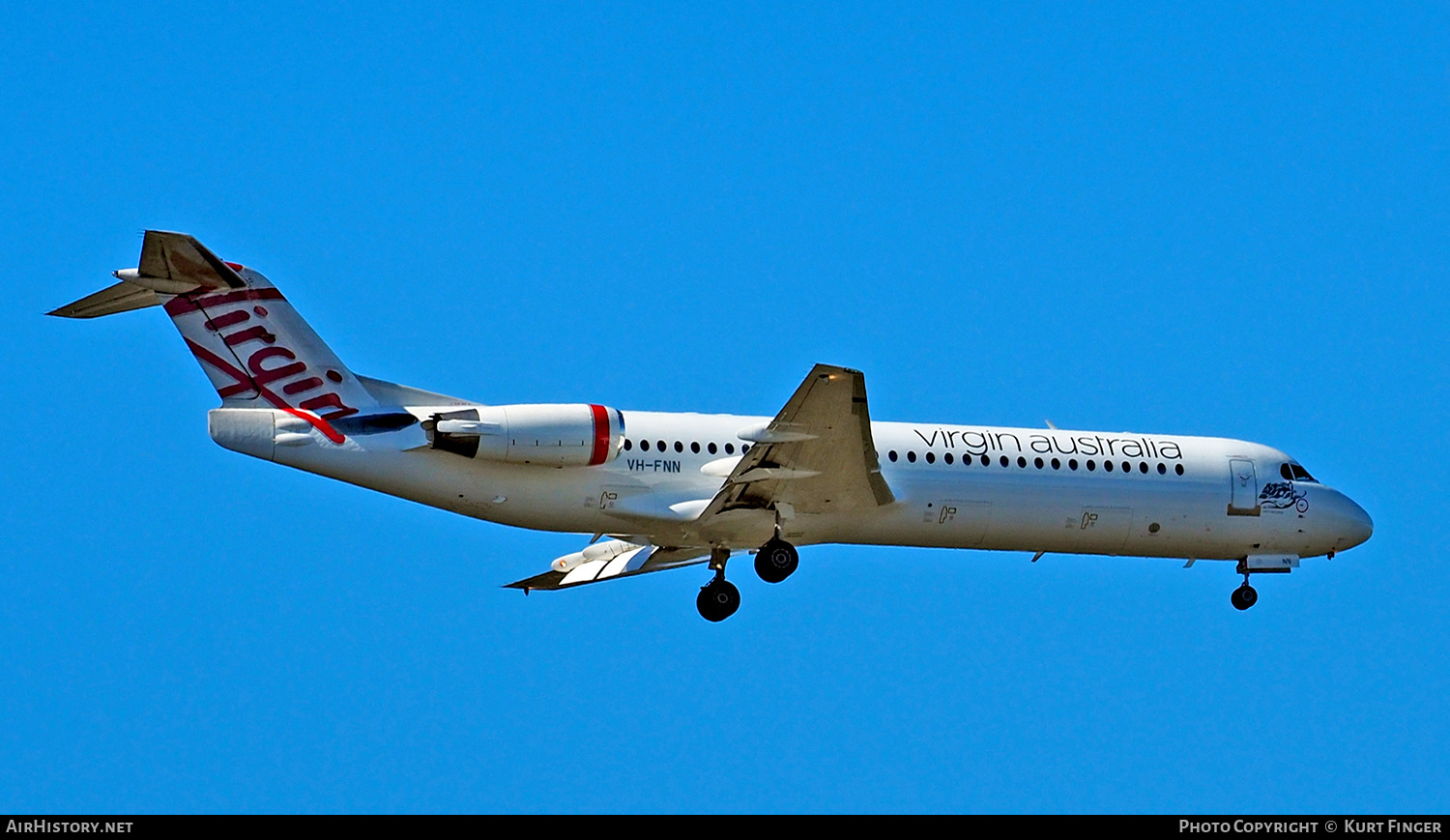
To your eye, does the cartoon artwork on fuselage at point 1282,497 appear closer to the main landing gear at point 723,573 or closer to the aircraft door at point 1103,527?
the aircraft door at point 1103,527

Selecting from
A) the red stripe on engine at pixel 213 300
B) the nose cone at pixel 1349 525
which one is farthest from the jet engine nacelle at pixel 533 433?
the nose cone at pixel 1349 525

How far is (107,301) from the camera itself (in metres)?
22.2

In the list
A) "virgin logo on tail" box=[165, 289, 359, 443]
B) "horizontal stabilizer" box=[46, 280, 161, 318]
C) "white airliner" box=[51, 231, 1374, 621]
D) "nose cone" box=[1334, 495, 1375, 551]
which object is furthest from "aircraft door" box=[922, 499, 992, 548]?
→ "horizontal stabilizer" box=[46, 280, 161, 318]

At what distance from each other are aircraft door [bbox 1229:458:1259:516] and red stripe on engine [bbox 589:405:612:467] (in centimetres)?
1009

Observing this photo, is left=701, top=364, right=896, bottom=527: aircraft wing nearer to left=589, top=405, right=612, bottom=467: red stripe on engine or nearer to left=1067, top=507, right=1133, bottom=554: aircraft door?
left=589, top=405, right=612, bottom=467: red stripe on engine

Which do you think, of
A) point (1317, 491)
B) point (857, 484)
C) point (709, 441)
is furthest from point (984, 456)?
point (1317, 491)

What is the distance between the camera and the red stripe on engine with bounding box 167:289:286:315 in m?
22.4

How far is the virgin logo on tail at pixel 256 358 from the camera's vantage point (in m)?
22.5
